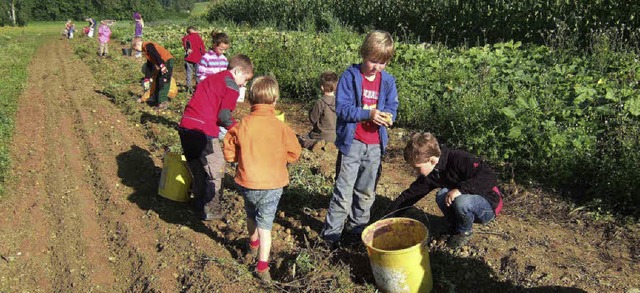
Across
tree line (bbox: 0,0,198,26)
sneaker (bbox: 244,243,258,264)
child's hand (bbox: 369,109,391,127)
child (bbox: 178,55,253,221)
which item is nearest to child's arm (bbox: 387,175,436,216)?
child's hand (bbox: 369,109,391,127)

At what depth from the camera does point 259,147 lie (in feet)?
10.7

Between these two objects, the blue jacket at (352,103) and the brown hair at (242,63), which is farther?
the brown hair at (242,63)

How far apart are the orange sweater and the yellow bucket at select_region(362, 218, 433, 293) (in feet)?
2.50

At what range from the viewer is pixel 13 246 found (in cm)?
417

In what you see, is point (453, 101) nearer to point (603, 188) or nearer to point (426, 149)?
point (603, 188)

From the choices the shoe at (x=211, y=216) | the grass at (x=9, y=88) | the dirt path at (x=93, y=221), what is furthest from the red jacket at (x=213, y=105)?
the grass at (x=9, y=88)

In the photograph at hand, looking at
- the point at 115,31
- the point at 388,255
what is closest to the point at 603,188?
the point at 388,255

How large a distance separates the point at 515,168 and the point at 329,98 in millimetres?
2255

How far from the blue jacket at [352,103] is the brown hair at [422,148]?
0.76 ft

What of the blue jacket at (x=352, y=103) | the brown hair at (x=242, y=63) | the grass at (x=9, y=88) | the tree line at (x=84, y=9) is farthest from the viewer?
the tree line at (x=84, y=9)

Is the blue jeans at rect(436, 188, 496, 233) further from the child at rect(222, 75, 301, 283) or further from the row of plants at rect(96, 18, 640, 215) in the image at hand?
the row of plants at rect(96, 18, 640, 215)

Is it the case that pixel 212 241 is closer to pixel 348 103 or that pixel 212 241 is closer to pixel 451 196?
pixel 348 103

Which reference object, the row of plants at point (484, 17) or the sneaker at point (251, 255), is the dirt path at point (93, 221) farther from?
the row of plants at point (484, 17)

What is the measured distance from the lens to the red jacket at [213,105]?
4.10m
